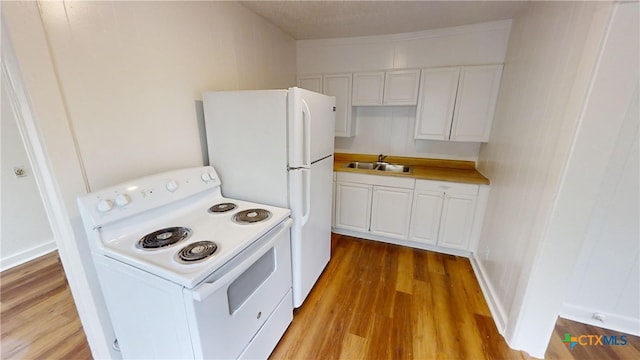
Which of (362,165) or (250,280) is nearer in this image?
(250,280)

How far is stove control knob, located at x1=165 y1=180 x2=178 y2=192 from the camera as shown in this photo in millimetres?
1376

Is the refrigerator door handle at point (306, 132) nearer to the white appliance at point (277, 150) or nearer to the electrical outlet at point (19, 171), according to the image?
the white appliance at point (277, 150)

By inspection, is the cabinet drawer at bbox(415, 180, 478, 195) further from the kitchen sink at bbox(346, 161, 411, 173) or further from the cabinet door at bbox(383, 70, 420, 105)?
the cabinet door at bbox(383, 70, 420, 105)

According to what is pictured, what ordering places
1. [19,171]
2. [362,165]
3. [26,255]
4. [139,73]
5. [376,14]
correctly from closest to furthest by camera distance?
[139,73], [376,14], [19,171], [26,255], [362,165]

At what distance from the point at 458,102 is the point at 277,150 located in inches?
78.0

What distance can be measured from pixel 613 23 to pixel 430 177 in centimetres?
154

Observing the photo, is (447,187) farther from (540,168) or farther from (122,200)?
(122,200)

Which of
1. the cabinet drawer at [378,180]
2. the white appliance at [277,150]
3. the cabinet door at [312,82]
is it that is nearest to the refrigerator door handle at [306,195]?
the white appliance at [277,150]

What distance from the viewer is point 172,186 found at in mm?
1392

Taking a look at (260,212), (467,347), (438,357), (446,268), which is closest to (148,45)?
(260,212)

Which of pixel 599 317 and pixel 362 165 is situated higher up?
pixel 362 165

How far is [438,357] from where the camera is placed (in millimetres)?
1485

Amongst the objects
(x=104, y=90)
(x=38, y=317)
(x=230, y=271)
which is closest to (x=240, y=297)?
(x=230, y=271)

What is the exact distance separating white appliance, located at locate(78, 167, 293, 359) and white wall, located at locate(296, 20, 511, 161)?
2020 millimetres
